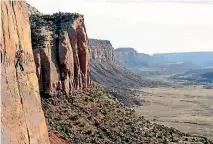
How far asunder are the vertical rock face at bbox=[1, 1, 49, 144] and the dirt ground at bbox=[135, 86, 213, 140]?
52.4m

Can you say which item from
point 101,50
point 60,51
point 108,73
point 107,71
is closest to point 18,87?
point 60,51

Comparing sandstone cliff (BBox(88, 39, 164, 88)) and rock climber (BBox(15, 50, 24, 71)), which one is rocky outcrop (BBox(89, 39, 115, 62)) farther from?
rock climber (BBox(15, 50, 24, 71))

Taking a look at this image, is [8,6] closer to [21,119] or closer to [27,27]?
[27,27]

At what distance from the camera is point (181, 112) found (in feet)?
329

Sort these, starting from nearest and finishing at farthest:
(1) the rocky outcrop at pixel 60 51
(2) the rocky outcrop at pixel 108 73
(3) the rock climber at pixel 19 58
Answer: (3) the rock climber at pixel 19 58
(1) the rocky outcrop at pixel 60 51
(2) the rocky outcrop at pixel 108 73

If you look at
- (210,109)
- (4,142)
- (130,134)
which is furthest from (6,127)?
(210,109)

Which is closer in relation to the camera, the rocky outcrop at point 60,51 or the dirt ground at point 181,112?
the rocky outcrop at point 60,51

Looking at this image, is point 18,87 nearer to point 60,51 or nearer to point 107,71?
point 60,51

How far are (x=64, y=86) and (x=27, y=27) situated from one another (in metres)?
24.5

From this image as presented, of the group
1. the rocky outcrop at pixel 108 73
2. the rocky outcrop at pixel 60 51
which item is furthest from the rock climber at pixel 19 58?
the rocky outcrop at pixel 108 73

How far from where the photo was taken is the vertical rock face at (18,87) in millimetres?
13930

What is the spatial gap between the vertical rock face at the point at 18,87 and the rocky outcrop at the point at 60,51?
68.0 ft

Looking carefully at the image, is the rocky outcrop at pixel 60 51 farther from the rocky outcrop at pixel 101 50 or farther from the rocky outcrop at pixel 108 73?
the rocky outcrop at pixel 101 50

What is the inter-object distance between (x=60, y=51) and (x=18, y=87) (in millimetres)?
25775
